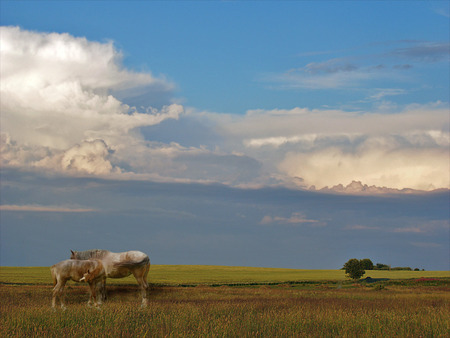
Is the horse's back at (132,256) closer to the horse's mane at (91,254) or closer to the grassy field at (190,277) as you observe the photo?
the horse's mane at (91,254)

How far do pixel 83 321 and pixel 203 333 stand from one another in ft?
12.5

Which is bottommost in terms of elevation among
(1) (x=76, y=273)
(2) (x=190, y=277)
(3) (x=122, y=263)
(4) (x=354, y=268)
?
(2) (x=190, y=277)

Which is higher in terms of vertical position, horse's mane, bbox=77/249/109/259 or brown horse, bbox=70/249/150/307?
horse's mane, bbox=77/249/109/259

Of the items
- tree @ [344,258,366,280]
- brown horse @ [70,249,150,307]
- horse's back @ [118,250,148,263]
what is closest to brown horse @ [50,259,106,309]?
brown horse @ [70,249,150,307]

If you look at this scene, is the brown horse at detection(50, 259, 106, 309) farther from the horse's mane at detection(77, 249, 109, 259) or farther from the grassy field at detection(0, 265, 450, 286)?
the grassy field at detection(0, 265, 450, 286)

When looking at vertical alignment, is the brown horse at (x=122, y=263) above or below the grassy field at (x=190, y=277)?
above

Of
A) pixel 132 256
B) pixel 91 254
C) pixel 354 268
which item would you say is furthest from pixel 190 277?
pixel 91 254

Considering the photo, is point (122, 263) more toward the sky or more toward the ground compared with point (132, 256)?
more toward the ground

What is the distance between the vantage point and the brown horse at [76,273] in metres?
19.4

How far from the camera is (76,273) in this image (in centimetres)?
1970

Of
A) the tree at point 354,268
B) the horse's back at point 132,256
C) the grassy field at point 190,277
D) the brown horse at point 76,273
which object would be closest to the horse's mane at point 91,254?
the horse's back at point 132,256

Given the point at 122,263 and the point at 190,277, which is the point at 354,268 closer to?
the point at 190,277

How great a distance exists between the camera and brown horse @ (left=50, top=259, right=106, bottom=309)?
19.4 m

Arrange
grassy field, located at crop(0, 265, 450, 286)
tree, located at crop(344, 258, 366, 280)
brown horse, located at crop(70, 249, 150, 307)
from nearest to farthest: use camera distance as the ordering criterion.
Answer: brown horse, located at crop(70, 249, 150, 307)
grassy field, located at crop(0, 265, 450, 286)
tree, located at crop(344, 258, 366, 280)
